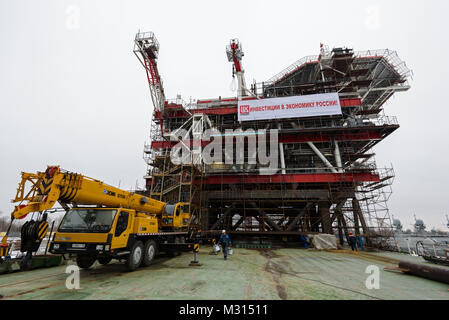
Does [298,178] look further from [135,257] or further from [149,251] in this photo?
[135,257]

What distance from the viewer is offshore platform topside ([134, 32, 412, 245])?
707 inches

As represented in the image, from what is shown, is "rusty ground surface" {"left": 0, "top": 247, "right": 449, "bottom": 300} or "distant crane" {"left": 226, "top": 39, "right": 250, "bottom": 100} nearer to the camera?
"rusty ground surface" {"left": 0, "top": 247, "right": 449, "bottom": 300}

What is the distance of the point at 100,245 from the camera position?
5.89 m

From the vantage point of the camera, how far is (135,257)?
700 centimetres

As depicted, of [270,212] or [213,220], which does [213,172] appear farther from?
[270,212]

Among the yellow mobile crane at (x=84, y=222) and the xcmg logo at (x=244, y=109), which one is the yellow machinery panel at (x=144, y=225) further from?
the xcmg logo at (x=244, y=109)

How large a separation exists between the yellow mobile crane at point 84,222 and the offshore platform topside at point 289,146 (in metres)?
8.97

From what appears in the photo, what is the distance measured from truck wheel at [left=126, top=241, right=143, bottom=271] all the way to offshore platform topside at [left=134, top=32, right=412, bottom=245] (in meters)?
8.92

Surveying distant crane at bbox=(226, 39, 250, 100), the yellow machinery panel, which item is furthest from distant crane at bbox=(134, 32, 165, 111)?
the yellow machinery panel

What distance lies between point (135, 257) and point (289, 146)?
19.9 metres

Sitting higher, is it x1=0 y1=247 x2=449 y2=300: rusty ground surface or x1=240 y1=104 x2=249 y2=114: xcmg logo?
x1=240 y1=104 x2=249 y2=114: xcmg logo

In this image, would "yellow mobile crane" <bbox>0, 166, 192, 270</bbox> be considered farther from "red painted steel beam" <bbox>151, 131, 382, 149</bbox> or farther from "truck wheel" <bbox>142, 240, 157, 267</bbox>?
"red painted steel beam" <bbox>151, 131, 382, 149</bbox>
